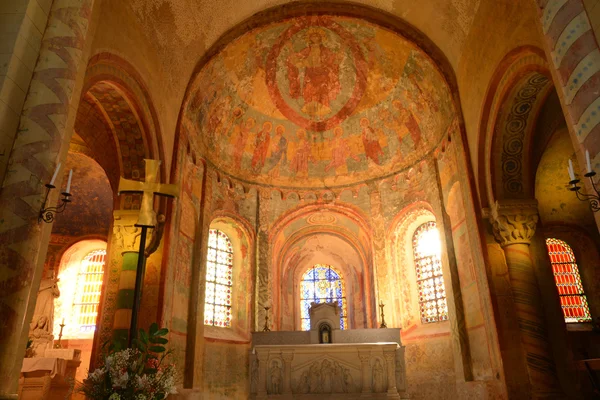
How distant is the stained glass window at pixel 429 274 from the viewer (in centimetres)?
1397

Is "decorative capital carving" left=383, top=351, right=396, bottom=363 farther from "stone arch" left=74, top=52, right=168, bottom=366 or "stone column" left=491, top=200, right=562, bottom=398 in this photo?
"stone arch" left=74, top=52, right=168, bottom=366

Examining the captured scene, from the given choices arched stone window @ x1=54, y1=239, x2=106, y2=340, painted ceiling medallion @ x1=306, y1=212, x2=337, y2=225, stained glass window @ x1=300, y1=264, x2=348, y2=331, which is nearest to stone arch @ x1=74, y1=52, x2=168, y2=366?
arched stone window @ x1=54, y1=239, x2=106, y2=340

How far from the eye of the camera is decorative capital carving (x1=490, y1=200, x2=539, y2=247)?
390 inches

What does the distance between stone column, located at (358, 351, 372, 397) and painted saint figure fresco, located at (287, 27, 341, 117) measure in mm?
8802

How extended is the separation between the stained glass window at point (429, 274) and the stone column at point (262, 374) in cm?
613

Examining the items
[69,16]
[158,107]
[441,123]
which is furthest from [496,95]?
[69,16]

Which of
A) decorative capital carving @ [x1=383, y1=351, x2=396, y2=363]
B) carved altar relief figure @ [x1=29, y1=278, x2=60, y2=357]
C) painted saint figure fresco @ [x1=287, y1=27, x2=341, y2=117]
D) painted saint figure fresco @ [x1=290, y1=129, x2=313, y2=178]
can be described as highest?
painted saint figure fresco @ [x1=287, y1=27, x2=341, y2=117]

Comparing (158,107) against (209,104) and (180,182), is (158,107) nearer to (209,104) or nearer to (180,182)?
(180,182)

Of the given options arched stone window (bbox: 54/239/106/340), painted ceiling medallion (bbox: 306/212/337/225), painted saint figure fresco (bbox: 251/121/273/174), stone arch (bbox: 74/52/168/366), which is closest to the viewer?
stone arch (bbox: 74/52/168/366)

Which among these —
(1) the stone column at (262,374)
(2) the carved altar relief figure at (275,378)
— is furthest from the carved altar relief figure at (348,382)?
(1) the stone column at (262,374)

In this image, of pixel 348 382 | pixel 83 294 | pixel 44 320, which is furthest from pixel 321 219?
pixel 44 320

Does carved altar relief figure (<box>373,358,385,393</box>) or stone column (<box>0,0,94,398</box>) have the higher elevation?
stone column (<box>0,0,94,398</box>)

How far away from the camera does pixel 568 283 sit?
1284 cm

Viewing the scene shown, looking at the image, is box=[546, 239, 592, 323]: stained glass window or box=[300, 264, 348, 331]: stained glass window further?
box=[300, 264, 348, 331]: stained glass window
